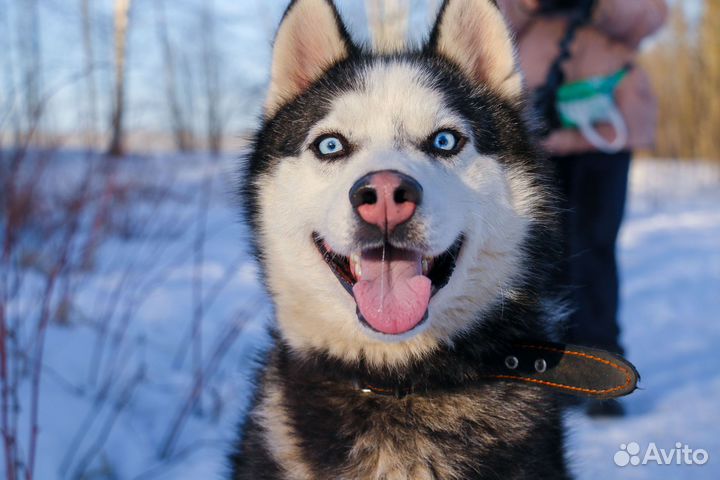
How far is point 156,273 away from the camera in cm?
501

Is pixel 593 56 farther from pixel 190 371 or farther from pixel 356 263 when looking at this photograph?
pixel 190 371

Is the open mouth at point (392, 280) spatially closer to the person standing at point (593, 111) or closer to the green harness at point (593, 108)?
the person standing at point (593, 111)

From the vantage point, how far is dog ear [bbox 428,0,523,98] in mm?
1777

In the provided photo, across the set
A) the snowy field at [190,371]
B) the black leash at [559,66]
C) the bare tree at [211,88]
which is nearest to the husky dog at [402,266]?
the snowy field at [190,371]

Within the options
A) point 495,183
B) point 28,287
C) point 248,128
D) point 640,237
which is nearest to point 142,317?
point 28,287

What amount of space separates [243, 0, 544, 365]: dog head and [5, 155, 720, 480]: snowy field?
326 mm

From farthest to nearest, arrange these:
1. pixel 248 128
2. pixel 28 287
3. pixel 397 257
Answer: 1. pixel 28 287
2. pixel 248 128
3. pixel 397 257

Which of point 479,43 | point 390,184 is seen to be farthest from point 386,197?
point 479,43

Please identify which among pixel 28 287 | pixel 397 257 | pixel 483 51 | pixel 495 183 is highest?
pixel 483 51

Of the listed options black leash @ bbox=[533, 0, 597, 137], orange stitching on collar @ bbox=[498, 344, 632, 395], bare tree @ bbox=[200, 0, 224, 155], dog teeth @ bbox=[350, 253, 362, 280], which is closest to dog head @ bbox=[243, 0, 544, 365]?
dog teeth @ bbox=[350, 253, 362, 280]

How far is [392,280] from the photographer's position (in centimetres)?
143

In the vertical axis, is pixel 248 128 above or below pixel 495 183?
above

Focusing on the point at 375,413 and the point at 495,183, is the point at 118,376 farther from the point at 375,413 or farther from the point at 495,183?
the point at 495,183

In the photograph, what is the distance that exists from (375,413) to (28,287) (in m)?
3.01
